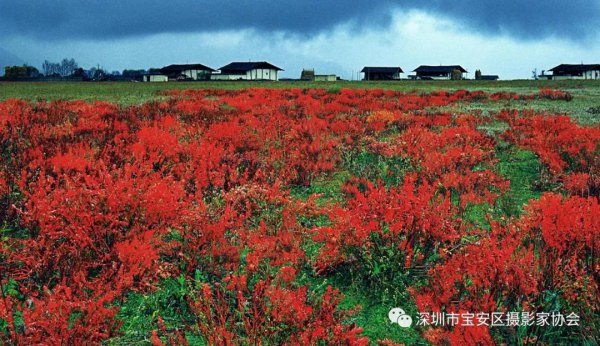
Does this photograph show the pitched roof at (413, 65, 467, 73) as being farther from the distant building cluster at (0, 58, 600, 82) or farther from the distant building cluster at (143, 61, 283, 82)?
the distant building cluster at (143, 61, 283, 82)

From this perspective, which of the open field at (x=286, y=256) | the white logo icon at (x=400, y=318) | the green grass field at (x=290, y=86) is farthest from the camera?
the green grass field at (x=290, y=86)

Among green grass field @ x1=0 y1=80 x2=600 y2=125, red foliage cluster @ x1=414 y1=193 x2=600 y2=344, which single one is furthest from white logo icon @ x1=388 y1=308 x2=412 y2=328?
green grass field @ x1=0 y1=80 x2=600 y2=125

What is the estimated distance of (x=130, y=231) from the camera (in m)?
4.39

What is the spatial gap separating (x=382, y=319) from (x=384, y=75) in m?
109

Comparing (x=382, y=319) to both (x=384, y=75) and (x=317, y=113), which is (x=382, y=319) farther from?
(x=384, y=75)

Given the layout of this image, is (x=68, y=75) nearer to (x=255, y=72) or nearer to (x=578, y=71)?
(x=255, y=72)

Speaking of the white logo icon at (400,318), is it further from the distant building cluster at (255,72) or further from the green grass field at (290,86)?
the distant building cluster at (255,72)

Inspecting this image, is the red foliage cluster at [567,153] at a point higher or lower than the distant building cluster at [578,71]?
lower

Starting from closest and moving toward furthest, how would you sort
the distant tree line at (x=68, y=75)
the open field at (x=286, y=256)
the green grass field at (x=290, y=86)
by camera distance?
the open field at (x=286, y=256) < the green grass field at (x=290, y=86) < the distant tree line at (x=68, y=75)

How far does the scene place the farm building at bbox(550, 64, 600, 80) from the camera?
337 feet

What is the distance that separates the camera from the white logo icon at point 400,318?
3.80 m

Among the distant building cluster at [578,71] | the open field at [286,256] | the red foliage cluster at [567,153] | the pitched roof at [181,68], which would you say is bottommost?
the open field at [286,256]

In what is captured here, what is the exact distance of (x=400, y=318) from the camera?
384cm

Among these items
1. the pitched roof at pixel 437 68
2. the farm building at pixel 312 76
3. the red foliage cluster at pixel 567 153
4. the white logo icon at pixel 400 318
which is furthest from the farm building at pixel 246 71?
the white logo icon at pixel 400 318
